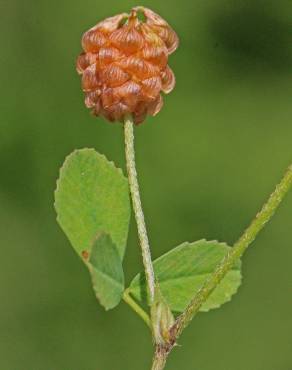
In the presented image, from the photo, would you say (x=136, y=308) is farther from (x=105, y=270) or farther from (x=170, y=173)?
(x=170, y=173)

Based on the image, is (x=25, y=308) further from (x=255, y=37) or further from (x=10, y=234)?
(x=255, y=37)

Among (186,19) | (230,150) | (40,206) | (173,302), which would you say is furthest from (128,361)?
(173,302)

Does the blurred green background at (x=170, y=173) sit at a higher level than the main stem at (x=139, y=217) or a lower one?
lower

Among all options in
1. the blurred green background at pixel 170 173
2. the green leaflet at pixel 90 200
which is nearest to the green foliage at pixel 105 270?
the green leaflet at pixel 90 200

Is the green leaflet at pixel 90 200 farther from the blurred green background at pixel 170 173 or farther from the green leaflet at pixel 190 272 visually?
the blurred green background at pixel 170 173

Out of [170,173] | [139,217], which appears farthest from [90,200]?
[170,173]

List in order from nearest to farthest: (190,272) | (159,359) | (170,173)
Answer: (159,359) < (190,272) < (170,173)
